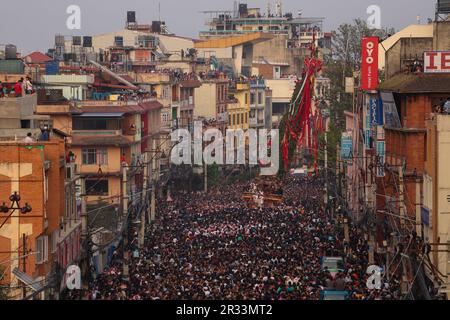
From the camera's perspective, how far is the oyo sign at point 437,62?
206 ft

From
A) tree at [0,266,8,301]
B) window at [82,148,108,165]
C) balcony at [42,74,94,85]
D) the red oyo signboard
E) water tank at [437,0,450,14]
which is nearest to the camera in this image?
tree at [0,266,8,301]

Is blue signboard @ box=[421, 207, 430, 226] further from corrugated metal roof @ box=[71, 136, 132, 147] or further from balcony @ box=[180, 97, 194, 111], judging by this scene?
balcony @ box=[180, 97, 194, 111]

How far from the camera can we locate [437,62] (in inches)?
2488

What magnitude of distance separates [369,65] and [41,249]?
104 ft

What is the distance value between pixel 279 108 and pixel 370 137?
3946 inches

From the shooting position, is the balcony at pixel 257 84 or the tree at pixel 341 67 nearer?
the tree at pixel 341 67

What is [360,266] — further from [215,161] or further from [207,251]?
[215,161]

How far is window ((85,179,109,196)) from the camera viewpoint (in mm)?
89812

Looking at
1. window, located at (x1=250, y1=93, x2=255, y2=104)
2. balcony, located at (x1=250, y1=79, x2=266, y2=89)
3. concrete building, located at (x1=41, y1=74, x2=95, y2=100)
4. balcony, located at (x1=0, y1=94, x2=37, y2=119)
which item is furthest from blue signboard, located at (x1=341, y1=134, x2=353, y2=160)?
window, located at (x1=250, y1=93, x2=255, y2=104)

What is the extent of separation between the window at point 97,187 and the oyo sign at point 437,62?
29960 mm

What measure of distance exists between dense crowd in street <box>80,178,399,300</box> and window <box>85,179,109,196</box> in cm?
345

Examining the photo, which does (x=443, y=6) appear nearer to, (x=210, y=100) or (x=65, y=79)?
(x=65, y=79)

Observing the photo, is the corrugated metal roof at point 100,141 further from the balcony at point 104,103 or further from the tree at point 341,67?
the tree at point 341,67

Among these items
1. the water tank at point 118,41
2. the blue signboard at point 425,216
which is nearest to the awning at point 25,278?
the blue signboard at point 425,216
